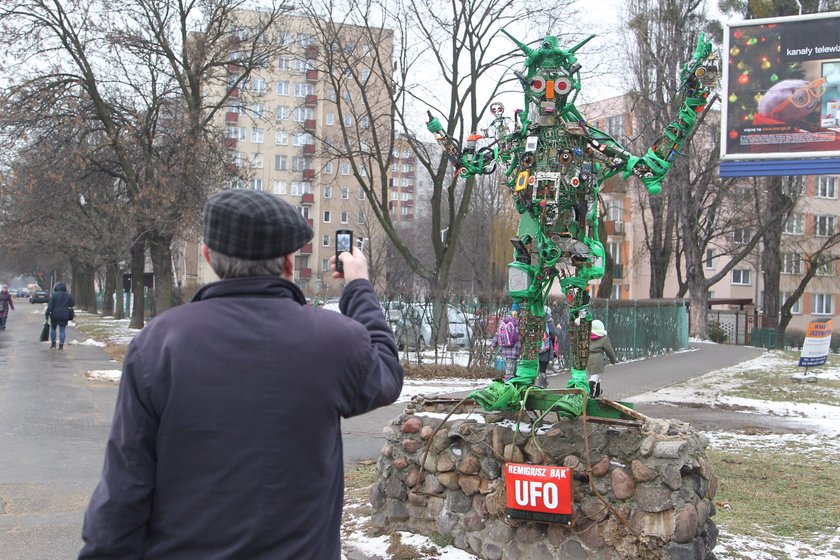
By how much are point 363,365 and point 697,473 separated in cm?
313

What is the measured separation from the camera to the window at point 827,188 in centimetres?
5297

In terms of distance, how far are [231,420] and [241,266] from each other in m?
0.43

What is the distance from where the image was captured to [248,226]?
2.21 meters

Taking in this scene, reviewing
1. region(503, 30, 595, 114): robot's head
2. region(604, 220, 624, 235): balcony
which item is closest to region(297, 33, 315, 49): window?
region(503, 30, 595, 114): robot's head

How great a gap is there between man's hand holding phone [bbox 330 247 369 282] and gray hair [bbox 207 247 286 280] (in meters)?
0.35

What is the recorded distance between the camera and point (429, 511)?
18.1 ft

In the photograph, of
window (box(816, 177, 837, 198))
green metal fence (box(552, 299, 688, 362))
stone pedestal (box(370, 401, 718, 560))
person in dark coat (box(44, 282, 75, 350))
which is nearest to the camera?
stone pedestal (box(370, 401, 718, 560))

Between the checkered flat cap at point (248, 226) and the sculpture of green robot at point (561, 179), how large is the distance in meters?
3.35

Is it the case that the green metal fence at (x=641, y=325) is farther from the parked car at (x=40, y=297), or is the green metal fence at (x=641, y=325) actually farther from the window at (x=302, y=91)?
the parked car at (x=40, y=297)

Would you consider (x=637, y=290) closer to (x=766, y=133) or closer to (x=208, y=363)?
(x=766, y=133)

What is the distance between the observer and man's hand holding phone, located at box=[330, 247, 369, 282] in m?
2.58

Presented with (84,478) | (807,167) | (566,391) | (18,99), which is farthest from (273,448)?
(18,99)

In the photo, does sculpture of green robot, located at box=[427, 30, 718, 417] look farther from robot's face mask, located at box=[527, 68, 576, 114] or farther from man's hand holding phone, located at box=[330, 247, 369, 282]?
man's hand holding phone, located at box=[330, 247, 369, 282]

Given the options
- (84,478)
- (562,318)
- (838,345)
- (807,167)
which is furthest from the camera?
(838,345)
